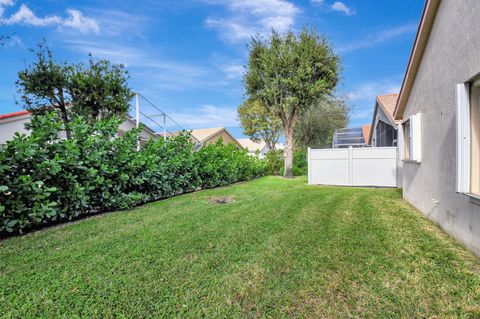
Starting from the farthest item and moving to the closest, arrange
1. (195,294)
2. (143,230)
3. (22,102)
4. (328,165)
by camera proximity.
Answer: (22,102) < (328,165) < (143,230) < (195,294)

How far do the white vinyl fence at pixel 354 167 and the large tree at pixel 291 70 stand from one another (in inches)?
153

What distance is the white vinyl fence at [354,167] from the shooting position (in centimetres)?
1152

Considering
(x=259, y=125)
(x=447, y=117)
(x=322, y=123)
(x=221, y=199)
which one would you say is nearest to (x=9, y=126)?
(x=221, y=199)

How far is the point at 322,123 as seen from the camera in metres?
25.8

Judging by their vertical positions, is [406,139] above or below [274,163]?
above

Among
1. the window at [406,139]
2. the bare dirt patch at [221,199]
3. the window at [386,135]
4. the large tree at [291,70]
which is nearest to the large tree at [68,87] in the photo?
the large tree at [291,70]

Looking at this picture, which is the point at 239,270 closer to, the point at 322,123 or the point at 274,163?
the point at 274,163

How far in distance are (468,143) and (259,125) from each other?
28.9 meters

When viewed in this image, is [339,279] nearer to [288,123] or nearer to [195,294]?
[195,294]

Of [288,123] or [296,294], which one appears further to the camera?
[288,123]

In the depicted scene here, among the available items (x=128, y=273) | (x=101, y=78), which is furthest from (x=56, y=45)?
(x=128, y=273)

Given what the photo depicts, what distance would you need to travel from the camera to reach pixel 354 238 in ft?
13.9

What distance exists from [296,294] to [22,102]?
17.9 m

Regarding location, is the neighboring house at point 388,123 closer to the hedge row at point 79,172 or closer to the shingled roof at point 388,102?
the shingled roof at point 388,102
